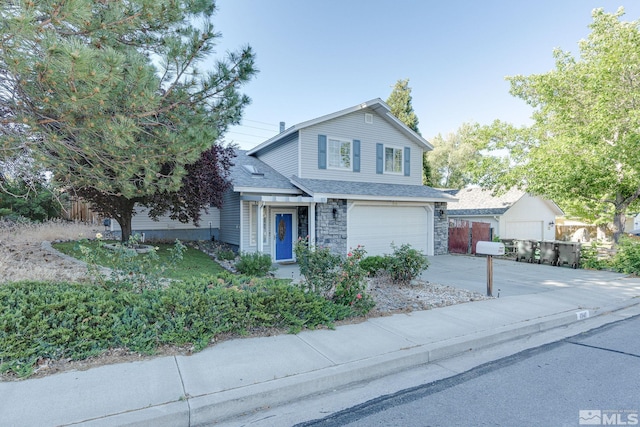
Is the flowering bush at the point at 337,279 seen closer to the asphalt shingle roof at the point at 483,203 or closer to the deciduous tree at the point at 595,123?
the deciduous tree at the point at 595,123

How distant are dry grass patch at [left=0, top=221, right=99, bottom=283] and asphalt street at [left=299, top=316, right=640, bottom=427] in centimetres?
581

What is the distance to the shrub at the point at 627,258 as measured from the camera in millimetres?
10596

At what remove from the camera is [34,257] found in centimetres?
820

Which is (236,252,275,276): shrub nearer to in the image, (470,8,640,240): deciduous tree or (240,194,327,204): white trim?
(240,194,327,204): white trim

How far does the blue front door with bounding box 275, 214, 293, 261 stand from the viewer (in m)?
13.2

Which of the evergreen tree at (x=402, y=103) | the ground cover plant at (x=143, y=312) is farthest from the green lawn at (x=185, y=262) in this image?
the evergreen tree at (x=402, y=103)

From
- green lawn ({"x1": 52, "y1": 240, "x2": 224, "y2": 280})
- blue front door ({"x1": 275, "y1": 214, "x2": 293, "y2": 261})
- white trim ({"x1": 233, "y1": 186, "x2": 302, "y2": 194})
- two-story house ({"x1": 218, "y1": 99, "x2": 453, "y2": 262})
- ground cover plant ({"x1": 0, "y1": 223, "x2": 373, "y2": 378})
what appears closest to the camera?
ground cover plant ({"x1": 0, "y1": 223, "x2": 373, "y2": 378})

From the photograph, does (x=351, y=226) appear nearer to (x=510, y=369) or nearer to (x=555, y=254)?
(x=555, y=254)

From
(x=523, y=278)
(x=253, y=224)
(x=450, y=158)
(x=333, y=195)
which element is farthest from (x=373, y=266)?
(x=450, y=158)

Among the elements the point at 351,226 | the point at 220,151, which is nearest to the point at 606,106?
the point at 351,226

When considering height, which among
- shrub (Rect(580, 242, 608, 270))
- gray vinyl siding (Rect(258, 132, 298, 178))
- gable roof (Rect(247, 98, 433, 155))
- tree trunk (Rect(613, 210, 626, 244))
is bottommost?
shrub (Rect(580, 242, 608, 270))

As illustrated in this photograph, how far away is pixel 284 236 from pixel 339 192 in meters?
2.88

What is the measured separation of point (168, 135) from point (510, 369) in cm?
587

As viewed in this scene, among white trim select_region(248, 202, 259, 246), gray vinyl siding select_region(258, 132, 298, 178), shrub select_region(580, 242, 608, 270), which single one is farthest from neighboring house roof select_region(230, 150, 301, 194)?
shrub select_region(580, 242, 608, 270)
